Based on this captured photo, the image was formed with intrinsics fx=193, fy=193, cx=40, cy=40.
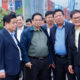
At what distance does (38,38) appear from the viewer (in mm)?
3986

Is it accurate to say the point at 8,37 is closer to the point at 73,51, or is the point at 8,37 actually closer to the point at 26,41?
the point at 26,41

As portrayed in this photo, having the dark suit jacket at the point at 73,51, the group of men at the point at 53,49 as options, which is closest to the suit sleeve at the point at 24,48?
the group of men at the point at 53,49

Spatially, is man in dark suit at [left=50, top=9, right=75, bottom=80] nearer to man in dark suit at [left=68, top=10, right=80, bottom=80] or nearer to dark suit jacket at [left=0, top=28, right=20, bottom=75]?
man in dark suit at [left=68, top=10, right=80, bottom=80]

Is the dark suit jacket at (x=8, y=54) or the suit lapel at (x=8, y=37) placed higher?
the suit lapel at (x=8, y=37)

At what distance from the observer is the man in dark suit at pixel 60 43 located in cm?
400

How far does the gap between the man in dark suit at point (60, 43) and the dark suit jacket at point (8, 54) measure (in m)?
1.08

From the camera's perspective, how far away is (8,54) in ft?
10.4

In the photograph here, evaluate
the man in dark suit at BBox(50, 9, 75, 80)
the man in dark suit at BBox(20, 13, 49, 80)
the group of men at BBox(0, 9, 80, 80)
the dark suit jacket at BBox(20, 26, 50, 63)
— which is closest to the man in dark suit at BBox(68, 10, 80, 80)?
the group of men at BBox(0, 9, 80, 80)

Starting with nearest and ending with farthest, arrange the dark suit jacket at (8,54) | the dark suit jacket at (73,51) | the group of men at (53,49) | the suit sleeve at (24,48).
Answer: the dark suit jacket at (8,54), the dark suit jacket at (73,51), the group of men at (53,49), the suit sleeve at (24,48)

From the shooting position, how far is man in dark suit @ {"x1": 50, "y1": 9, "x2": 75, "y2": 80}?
Answer: 4004 millimetres

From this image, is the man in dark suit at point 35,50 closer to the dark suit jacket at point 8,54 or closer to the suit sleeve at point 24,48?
the suit sleeve at point 24,48

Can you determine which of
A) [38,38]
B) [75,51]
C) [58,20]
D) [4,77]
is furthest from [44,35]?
[4,77]

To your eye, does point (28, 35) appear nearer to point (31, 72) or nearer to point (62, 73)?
point (31, 72)

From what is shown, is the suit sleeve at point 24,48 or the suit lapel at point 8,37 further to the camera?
the suit sleeve at point 24,48
